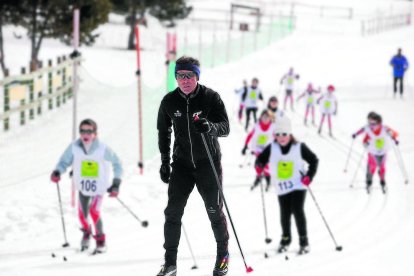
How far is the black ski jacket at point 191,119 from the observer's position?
19.4 feet

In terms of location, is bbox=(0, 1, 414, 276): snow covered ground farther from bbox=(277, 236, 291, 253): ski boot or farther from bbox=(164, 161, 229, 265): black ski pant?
bbox=(164, 161, 229, 265): black ski pant

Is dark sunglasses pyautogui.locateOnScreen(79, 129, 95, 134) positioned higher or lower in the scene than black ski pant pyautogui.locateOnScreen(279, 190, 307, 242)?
higher

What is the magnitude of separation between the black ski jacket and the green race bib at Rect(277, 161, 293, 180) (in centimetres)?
273

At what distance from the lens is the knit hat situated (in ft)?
27.5

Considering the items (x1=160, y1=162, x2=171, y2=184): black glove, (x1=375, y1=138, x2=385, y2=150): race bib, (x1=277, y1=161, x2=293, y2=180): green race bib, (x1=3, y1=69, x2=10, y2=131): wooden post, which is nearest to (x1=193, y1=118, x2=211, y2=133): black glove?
(x1=160, y1=162, x2=171, y2=184): black glove

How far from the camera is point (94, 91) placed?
23.3 metres

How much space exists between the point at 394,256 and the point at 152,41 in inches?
1462

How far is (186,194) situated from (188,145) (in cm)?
44

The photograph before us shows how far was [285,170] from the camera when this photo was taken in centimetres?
871

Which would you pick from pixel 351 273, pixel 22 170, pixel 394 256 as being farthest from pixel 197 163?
pixel 22 170

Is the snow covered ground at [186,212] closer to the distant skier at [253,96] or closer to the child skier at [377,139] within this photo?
the child skier at [377,139]

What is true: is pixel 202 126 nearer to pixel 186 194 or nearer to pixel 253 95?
pixel 186 194

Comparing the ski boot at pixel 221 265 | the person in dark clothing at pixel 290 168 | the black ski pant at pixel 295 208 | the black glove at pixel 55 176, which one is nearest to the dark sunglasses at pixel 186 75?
the ski boot at pixel 221 265

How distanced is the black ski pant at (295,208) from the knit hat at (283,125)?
838mm
